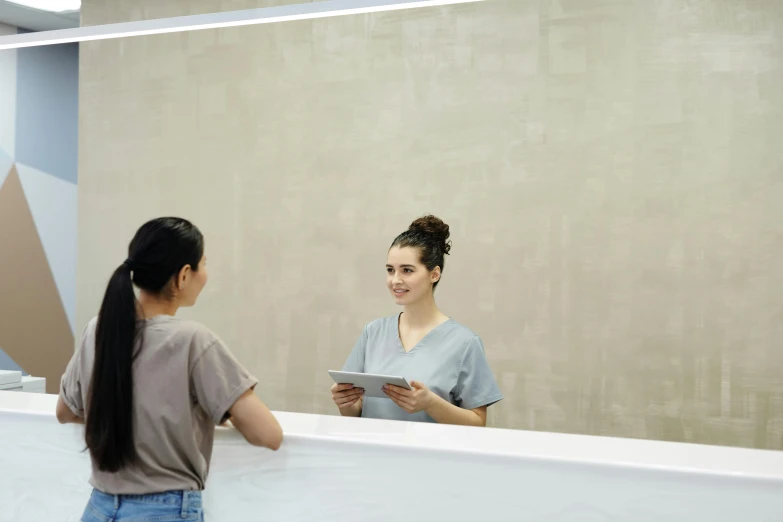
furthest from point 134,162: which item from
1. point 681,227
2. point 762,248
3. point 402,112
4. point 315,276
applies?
point 762,248

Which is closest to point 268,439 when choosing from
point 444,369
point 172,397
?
point 172,397

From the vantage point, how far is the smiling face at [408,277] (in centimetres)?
250

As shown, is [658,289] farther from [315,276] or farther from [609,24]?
[315,276]

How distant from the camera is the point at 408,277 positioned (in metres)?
2.50

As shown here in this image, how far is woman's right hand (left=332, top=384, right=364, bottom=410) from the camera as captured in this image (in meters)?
2.26

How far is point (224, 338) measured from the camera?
4.64m

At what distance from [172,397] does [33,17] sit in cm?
538

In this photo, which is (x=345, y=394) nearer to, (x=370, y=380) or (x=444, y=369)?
(x=370, y=380)

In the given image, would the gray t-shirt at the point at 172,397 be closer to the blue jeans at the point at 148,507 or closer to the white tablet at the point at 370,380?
the blue jeans at the point at 148,507

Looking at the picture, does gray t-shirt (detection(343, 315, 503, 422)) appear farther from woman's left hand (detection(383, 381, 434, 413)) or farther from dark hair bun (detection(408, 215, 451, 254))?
dark hair bun (detection(408, 215, 451, 254))

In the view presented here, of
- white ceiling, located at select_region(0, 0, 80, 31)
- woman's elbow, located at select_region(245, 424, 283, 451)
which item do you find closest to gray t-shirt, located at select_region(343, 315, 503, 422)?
woman's elbow, located at select_region(245, 424, 283, 451)

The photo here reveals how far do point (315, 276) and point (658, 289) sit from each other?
6.17 feet

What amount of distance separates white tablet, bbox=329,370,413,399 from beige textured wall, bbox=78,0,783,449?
6.47 feet

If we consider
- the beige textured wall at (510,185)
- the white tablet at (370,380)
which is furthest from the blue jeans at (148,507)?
the beige textured wall at (510,185)
